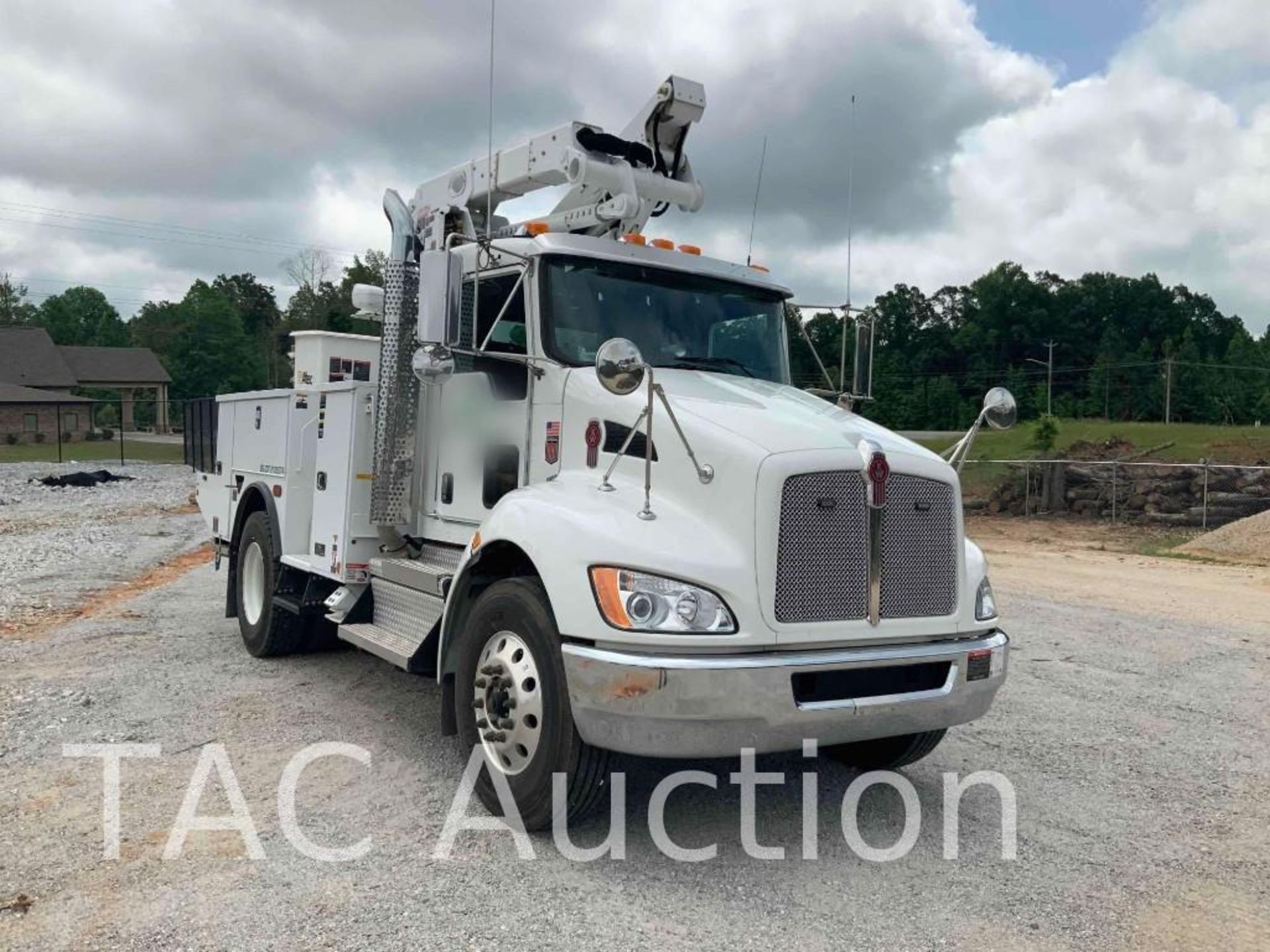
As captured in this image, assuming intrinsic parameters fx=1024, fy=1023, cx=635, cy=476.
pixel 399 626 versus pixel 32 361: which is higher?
pixel 32 361

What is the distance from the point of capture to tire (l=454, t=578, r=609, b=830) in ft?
13.7

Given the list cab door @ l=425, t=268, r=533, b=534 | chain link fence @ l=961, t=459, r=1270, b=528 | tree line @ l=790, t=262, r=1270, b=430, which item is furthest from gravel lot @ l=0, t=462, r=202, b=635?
tree line @ l=790, t=262, r=1270, b=430

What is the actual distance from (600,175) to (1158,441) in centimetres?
3150

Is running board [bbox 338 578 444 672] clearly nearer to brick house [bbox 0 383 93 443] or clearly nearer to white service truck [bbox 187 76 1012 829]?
white service truck [bbox 187 76 1012 829]

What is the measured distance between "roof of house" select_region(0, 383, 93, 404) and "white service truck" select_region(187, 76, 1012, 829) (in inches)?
2118

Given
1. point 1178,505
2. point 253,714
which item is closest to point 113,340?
point 1178,505

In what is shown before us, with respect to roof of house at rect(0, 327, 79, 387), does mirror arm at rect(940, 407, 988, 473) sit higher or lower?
lower

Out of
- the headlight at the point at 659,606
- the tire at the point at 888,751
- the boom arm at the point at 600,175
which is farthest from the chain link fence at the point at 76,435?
the headlight at the point at 659,606

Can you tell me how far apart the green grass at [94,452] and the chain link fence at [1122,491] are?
28.4 metres

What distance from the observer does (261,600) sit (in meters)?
7.82

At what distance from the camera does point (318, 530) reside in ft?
22.6

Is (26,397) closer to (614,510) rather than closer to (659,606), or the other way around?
(614,510)

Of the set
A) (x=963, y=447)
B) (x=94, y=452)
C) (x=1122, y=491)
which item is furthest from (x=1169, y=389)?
(x=963, y=447)

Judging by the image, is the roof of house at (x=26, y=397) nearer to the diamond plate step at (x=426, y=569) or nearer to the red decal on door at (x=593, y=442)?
the diamond plate step at (x=426, y=569)
